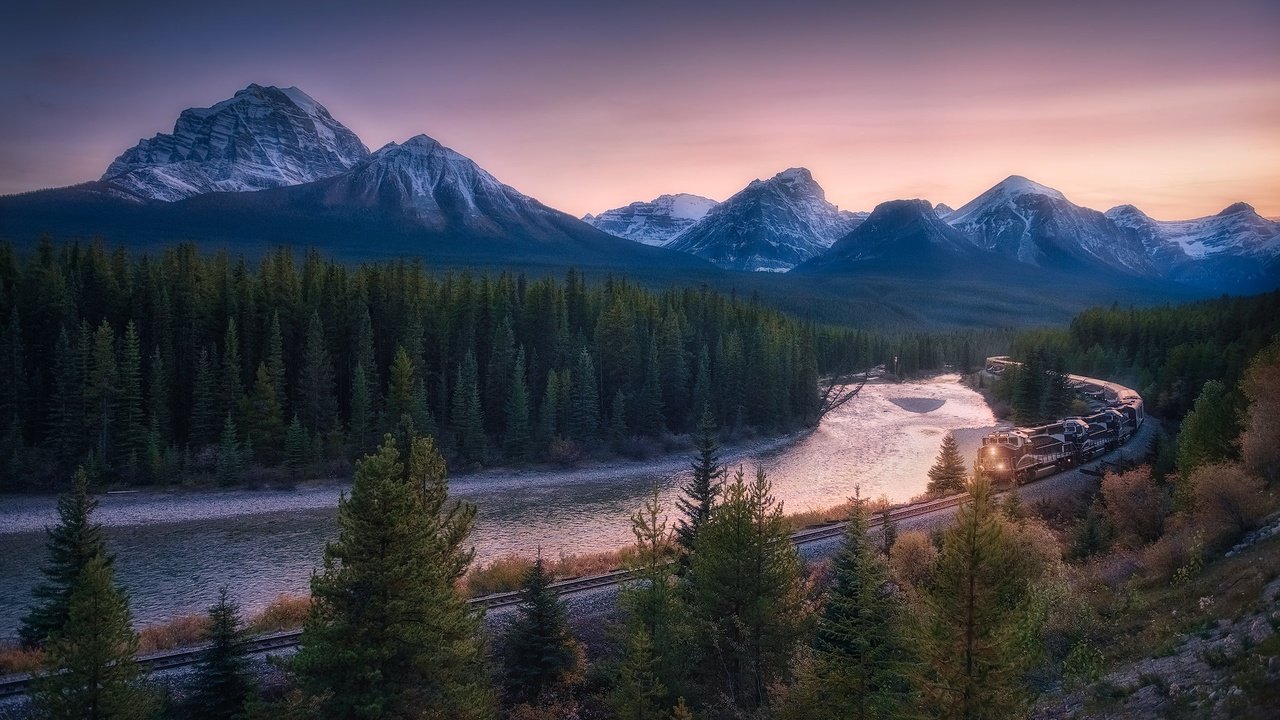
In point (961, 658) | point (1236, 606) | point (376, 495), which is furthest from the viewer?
point (1236, 606)

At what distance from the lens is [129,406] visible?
188 feet

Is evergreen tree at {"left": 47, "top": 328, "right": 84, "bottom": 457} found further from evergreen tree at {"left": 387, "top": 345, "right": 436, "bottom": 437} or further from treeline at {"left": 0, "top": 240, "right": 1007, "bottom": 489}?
evergreen tree at {"left": 387, "top": 345, "right": 436, "bottom": 437}

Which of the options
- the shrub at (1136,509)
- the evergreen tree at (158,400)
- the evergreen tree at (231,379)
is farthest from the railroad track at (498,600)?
the evergreen tree at (158,400)

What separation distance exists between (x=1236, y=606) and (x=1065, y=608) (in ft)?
18.3

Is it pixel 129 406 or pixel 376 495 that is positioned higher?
A: pixel 376 495

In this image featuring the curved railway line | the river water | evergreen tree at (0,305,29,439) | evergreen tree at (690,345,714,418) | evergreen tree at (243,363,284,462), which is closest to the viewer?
the curved railway line

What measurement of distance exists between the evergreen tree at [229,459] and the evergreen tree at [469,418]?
18.5m

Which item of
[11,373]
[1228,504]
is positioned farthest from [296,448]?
[1228,504]

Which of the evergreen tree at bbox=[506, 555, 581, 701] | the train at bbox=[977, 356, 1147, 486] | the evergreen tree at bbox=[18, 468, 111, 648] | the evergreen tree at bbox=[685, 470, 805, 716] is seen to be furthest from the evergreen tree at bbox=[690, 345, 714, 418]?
the evergreen tree at bbox=[18, 468, 111, 648]

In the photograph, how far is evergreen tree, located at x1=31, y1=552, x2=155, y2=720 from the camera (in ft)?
51.3

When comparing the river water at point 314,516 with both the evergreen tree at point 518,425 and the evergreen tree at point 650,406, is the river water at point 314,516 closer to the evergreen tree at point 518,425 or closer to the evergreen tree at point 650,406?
the evergreen tree at point 518,425

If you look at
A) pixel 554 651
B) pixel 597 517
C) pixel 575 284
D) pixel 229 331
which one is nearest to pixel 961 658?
pixel 554 651

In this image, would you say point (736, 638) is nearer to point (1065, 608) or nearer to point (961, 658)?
point (961, 658)

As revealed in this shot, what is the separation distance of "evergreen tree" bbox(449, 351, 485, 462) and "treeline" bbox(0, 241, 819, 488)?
195mm
